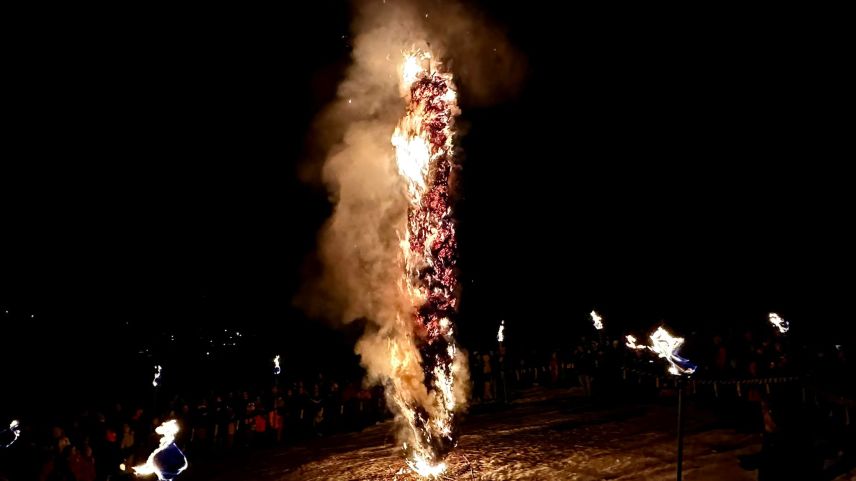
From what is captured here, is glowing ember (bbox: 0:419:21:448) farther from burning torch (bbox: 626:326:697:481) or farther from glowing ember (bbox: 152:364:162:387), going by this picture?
glowing ember (bbox: 152:364:162:387)

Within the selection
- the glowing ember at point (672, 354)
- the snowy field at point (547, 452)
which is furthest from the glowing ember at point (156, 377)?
the glowing ember at point (672, 354)

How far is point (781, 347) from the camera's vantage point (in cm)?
1311

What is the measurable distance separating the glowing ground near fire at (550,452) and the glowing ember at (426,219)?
3.94 ft

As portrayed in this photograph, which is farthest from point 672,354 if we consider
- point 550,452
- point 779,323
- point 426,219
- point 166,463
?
point 779,323

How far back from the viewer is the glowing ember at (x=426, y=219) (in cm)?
1166

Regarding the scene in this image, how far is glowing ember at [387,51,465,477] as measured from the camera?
38.2ft

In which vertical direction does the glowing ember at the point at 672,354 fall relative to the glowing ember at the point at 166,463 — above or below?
above

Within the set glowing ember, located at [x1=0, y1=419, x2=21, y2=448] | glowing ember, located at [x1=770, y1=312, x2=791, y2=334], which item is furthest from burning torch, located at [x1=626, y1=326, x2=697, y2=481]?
glowing ember, located at [x1=770, y1=312, x2=791, y2=334]

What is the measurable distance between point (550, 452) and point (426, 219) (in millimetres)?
5263

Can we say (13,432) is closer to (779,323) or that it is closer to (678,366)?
(678,366)

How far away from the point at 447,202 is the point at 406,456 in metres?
5.44

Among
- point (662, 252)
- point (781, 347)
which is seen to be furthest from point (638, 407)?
point (662, 252)

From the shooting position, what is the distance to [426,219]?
1224 cm

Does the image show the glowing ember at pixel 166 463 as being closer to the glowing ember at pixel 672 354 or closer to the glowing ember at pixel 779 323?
the glowing ember at pixel 672 354
